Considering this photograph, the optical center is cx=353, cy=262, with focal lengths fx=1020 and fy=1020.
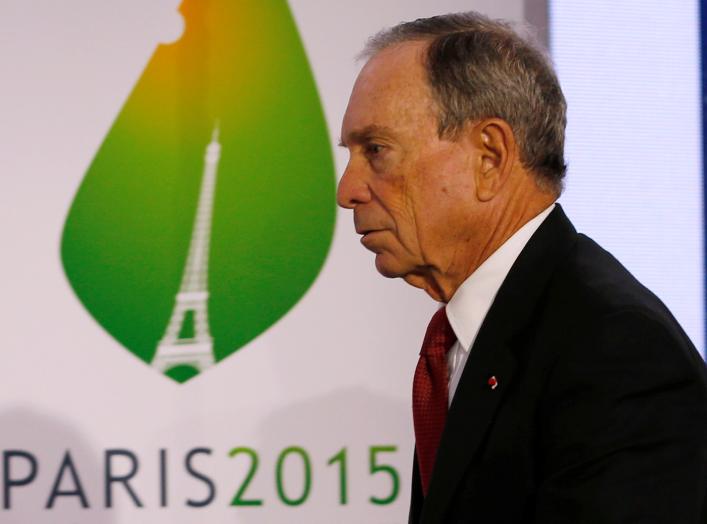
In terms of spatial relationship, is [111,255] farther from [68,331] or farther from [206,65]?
[206,65]

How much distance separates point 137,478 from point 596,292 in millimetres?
1292

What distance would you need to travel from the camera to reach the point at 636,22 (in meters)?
2.34

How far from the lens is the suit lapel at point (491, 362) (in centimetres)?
119

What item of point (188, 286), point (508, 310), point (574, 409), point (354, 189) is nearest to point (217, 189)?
point (188, 286)

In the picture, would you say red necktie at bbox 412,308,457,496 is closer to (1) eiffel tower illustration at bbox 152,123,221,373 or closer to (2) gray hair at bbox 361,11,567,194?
(2) gray hair at bbox 361,11,567,194

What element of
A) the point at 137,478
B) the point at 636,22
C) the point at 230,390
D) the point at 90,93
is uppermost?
the point at 636,22

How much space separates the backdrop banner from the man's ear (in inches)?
33.9

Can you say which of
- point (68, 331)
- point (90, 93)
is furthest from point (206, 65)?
point (68, 331)

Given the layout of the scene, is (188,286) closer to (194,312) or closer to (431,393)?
(194,312)

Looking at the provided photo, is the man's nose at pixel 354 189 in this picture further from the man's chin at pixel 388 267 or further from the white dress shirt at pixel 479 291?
the white dress shirt at pixel 479 291

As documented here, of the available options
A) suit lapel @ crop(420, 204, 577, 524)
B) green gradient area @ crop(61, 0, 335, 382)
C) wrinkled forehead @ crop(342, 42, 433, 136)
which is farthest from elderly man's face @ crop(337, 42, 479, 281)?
green gradient area @ crop(61, 0, 335, 382)

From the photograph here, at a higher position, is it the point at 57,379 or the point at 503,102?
the point at 503,102

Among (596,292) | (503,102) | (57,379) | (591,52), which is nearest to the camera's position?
(596,292)

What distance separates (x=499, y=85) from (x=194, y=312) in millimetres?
1028
